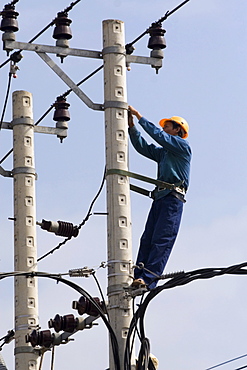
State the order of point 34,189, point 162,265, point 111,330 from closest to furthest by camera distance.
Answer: point 111,330
point 162,265
point 34,189

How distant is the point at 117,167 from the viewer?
543 inches

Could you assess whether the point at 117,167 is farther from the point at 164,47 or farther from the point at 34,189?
the point at 34,189

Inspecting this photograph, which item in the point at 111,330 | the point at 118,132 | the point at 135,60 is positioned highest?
the point at 135,60

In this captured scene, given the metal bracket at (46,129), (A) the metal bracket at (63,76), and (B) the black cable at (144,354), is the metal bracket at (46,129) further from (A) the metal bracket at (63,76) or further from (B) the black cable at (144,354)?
(B) the black cable at (144,354)

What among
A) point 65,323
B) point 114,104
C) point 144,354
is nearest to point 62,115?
point 114,104

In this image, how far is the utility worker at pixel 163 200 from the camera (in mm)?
14172

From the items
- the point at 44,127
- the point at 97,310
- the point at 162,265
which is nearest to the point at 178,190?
the point at 162,265

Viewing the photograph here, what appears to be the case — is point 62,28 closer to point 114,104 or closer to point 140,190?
point 114,104

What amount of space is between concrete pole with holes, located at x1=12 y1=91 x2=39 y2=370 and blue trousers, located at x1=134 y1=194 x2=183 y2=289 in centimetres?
198

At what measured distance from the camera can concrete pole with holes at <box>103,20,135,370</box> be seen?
527 inches

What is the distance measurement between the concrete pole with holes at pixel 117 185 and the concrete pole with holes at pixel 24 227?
252 centimetres

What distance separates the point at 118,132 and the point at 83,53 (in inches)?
43.0

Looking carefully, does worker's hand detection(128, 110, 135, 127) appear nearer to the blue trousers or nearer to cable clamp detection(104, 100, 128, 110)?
cable clamp detection(104, 100, 128, 110)

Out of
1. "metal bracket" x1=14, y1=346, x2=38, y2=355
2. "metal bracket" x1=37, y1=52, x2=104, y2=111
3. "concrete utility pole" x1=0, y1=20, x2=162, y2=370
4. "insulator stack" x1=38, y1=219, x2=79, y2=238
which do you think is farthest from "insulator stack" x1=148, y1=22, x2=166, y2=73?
"metal bracket" x1=14, y1=346, x2=38, y2=355
